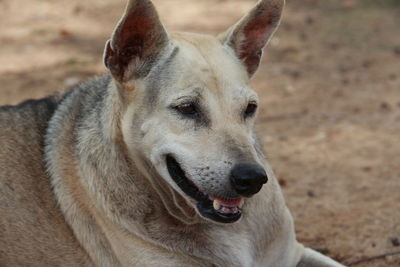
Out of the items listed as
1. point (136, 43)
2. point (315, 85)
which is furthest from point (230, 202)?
point (315, 85)

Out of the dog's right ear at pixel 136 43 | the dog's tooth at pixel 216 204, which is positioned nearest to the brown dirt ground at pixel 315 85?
the dog's tooth at pixel 216 204

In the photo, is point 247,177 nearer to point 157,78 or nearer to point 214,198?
point 214,198

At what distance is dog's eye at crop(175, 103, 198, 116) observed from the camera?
4215mm

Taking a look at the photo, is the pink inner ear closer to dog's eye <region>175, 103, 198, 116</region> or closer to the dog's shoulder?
dog's eye <region>175, 103, 198, 116</region>

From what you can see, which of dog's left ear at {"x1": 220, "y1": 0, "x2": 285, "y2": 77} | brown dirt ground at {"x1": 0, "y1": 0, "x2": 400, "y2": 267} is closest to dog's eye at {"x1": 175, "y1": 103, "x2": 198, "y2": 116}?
dog's left ear at {"x1": 220, "y1": 0, "x2": 285, "y2": 77}

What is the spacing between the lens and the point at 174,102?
4.24m

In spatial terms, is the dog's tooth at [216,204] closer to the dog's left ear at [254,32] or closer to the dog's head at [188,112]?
the dog's head at [188,112]

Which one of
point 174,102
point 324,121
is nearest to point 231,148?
point 174,102

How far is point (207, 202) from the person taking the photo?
414 cm

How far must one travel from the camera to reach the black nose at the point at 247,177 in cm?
390

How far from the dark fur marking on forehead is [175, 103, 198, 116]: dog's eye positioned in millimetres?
168

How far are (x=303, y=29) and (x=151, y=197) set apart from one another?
24.7 ft

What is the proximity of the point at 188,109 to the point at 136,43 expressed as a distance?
535mm

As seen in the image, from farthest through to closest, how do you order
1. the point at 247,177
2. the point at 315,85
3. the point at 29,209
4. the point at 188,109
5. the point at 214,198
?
the point at 315,85 → the point at 29,209 → the point at 188,109 → the point at 214,198 → the point at 247,177
